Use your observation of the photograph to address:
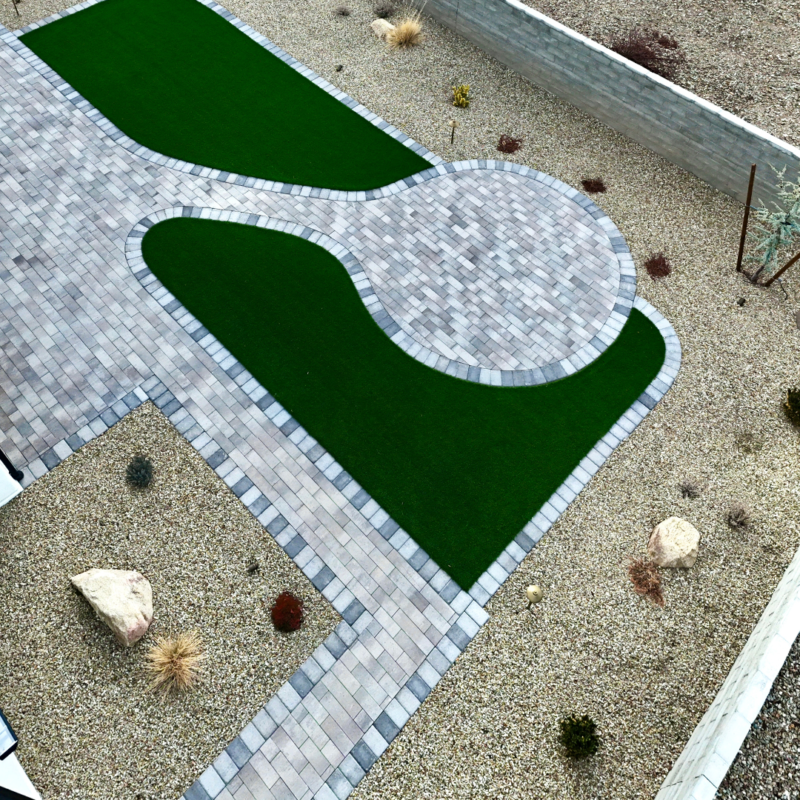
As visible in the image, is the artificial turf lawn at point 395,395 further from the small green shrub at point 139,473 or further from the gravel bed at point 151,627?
the small green shrub at point 139,473

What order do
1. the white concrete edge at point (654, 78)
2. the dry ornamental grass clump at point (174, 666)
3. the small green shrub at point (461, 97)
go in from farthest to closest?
the small green shrub at point (461, 97) → the white concrete edge at point (654, 78) → the dry ornamental grass clump at point (174, 666)

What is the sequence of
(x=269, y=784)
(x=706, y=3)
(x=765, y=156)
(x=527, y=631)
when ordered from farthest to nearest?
(x=706, y=3) → (x=765, y=156) → (x=527, y=631) → (x=269, y=784)

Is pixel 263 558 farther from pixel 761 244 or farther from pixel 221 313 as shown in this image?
pixel 761 244

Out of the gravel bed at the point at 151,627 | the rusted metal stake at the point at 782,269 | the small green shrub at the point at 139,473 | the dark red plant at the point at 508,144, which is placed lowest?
the gravel bed at the point at 151,627

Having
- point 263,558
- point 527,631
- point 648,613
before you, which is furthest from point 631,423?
point 263,558

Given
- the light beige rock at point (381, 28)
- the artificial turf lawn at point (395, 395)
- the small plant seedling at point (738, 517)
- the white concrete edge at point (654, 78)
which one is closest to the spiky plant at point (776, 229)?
the white concrete edge at point (654, 78)

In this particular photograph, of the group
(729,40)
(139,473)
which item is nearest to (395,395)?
(139,473)

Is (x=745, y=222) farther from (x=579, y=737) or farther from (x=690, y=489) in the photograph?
(x=579, y=737)

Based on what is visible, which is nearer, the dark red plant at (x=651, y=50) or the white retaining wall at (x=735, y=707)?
the white retaining wall at (x=735, y=707)
